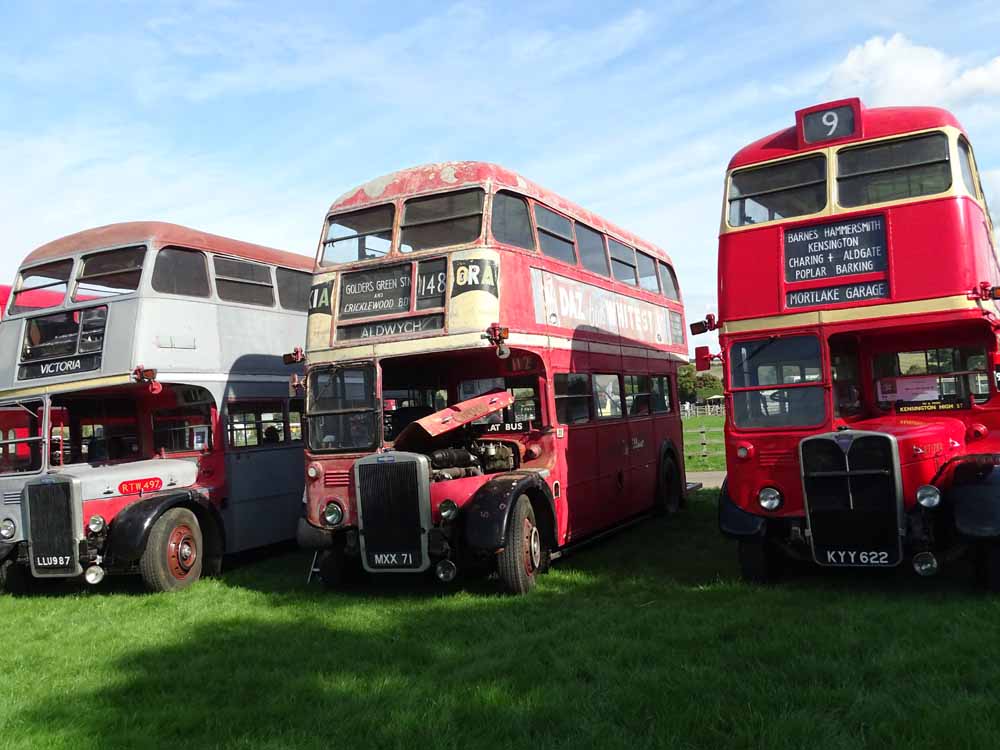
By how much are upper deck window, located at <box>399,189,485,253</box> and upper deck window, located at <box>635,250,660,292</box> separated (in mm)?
4569

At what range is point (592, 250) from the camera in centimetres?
1128

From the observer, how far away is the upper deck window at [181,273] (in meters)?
10.3

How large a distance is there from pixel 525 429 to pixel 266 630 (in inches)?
135

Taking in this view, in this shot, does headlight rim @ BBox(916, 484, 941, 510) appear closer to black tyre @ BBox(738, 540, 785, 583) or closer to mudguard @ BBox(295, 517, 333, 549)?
black tyre @ BBox(738, 540, 785, 583)

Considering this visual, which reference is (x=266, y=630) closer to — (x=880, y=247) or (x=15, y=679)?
(x=15, y=679)

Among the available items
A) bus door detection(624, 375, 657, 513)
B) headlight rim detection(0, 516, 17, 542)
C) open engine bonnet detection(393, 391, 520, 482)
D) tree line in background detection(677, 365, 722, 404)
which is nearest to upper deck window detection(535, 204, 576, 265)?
open engine bonnet detection(393, 391, 520, 482)

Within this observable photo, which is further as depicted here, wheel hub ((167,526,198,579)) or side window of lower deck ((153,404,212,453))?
side window of lower deck ((153,404,212,453))

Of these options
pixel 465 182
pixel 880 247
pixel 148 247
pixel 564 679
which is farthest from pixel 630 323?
pixel 564 679

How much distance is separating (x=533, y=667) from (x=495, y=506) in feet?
7.99

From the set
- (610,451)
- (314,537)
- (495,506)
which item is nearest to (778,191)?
(495,506)

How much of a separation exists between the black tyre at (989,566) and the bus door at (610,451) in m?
4.38

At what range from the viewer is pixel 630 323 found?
12.4 m

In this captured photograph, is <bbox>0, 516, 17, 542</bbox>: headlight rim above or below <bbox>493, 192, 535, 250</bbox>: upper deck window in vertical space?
below

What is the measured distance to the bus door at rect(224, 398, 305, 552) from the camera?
35.7 feet
